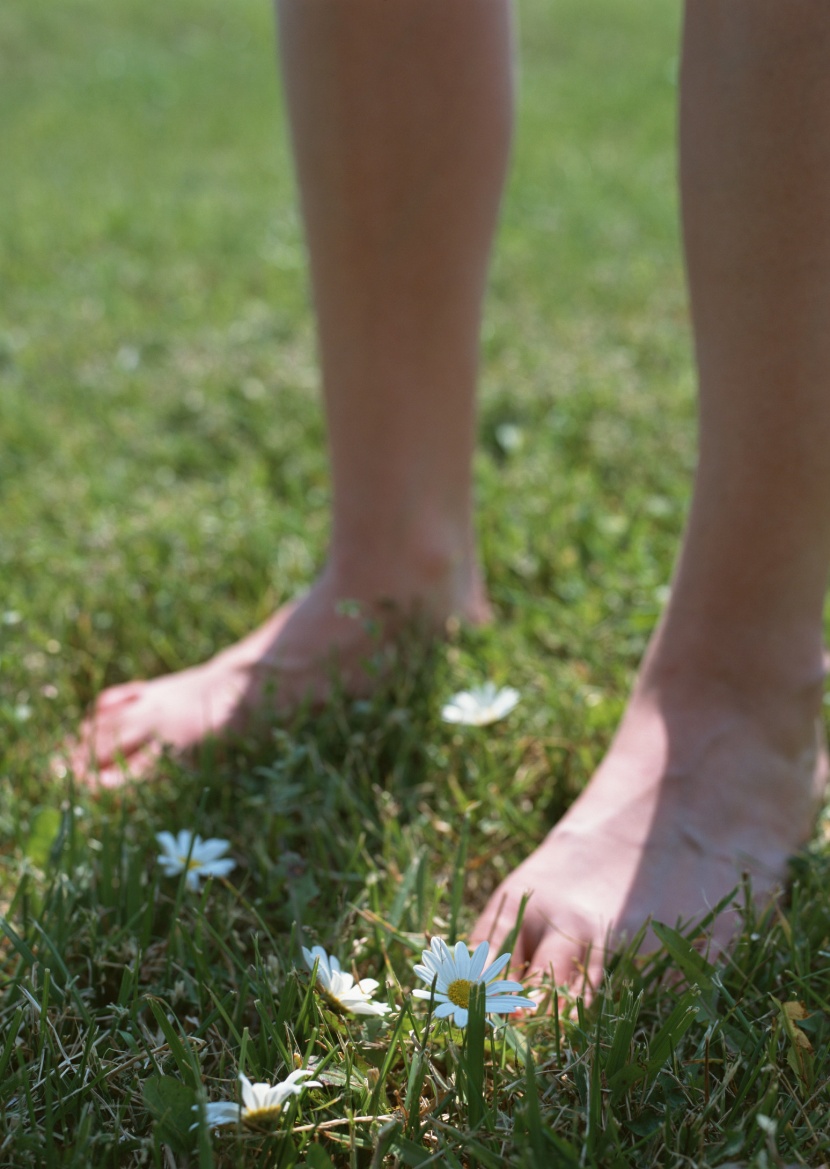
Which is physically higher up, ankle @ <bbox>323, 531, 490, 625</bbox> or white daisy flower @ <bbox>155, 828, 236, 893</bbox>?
ankle @ <bbox>323, 531, 490, 625</bbox>

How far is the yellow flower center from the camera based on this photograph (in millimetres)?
854

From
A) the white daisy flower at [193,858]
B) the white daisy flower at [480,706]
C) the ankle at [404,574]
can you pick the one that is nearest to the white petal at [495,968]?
the white daisy flower at [193,858]

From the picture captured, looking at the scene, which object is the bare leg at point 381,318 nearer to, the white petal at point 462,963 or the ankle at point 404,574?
the ankle at point 404,574

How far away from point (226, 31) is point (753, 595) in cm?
768

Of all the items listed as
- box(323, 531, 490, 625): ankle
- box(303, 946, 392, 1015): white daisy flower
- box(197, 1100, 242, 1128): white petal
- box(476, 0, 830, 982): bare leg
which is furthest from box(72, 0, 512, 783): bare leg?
box(197, 1100, 242, 1128): white petal

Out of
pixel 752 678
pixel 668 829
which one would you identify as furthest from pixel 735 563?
pixel 668 829

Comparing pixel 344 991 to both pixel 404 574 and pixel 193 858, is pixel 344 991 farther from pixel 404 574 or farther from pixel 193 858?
pixel 404 574

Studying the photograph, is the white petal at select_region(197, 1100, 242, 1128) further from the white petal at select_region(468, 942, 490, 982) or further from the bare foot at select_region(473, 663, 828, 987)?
the bare foot at select_region(473, 663, 828, 987)

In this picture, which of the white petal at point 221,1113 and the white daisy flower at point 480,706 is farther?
the white daisy flower at point 480,706

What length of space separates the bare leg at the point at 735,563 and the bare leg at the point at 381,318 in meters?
0.40

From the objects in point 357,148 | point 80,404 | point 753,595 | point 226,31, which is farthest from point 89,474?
point 226,31

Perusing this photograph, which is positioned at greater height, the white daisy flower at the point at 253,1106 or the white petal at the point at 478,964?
the white petal at the point at 478,964

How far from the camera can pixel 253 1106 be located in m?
0.78

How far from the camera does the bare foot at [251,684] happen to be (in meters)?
1.39
